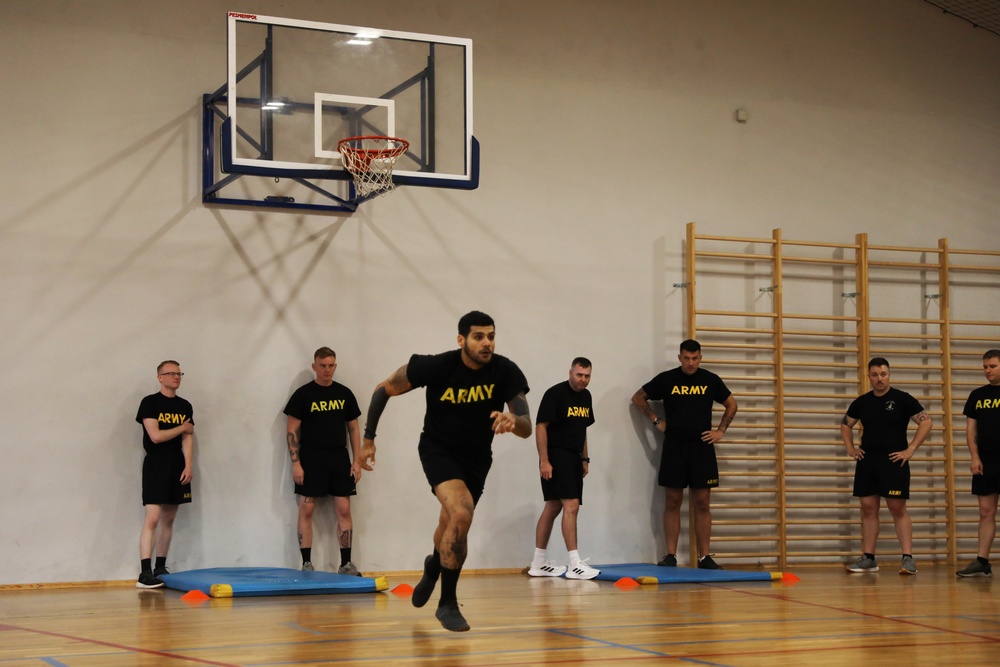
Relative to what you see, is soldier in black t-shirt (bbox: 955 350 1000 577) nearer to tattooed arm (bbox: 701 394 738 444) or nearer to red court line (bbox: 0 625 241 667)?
tattooed arm (bbox: 701 394 738 444)

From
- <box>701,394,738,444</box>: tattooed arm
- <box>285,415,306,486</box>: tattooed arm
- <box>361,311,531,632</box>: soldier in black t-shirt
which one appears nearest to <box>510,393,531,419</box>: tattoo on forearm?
<box>361,311,531,632</box>: soldier in black t-shirt

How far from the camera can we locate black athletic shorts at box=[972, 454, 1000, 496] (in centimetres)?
870

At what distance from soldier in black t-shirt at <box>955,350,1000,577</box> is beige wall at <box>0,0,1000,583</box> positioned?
7.82 feet

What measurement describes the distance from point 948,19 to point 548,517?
6.85 m

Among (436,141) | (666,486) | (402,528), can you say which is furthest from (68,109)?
(666,486)

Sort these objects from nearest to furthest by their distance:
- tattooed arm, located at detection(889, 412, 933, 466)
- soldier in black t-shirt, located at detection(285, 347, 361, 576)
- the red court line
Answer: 1. the red court line
2. soldier in black t-shirt, located at detection(285, 347, 361, 576)
3. tattooed arm, located at detection(889, 412, 933, 466)

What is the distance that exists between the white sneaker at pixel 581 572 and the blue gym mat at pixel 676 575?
0.05 meters

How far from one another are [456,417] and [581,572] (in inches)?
138

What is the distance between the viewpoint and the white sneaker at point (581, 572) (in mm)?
8430

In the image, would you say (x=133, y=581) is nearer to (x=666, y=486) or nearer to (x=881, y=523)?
(x=666, y=486)

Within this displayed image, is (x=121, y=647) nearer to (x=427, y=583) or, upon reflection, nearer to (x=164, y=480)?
(x=427, y=583)

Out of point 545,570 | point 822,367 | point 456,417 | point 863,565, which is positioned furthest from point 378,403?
point 822,367

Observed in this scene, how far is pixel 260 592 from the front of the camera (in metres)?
6.95

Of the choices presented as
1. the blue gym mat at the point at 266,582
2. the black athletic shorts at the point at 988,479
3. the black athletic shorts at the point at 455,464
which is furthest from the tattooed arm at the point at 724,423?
the black athletic shorts at the point at 455,464
